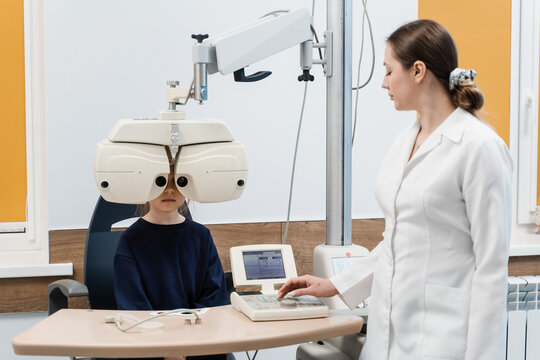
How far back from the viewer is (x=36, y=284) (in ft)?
7.75

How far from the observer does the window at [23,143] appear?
2.38 m

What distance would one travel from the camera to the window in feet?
7.80

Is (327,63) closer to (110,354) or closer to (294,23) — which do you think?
(294,23)

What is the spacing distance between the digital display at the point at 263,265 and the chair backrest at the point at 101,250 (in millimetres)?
461

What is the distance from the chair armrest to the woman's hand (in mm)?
Answer: 597

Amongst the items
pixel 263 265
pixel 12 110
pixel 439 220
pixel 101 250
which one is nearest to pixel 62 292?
pixel 101 250

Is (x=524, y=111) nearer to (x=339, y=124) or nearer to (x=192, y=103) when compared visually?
(x=339, y=124)

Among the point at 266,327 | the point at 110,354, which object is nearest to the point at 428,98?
the point at 266,327

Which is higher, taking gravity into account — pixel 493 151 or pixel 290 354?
pixel 493 151

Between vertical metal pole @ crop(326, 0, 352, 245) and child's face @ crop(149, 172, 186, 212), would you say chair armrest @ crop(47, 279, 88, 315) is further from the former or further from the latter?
vertical metal pole @ crop(326, 0, 352, 245)

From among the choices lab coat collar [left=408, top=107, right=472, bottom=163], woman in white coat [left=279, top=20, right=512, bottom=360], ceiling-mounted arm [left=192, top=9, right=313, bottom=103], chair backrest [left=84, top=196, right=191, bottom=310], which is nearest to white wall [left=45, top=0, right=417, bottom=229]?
chair backrest [left=84, top=196, right=191, bottom=310]

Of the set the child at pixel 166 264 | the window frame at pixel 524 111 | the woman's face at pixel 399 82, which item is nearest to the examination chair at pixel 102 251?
the child at pixel 166 264

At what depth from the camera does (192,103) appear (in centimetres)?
244

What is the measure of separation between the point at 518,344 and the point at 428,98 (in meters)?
1.78
